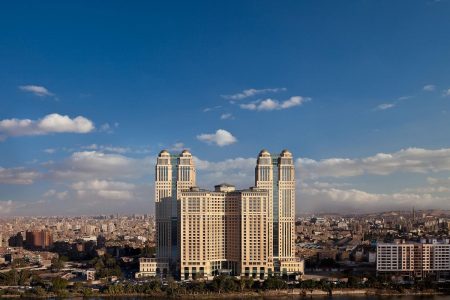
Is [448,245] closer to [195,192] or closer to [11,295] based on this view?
[195,192]

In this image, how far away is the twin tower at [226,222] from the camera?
49.0 ft

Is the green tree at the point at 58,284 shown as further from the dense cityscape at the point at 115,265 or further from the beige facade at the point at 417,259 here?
the beige facade at the point at 417,259

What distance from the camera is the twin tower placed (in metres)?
14.9

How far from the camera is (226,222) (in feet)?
50.9

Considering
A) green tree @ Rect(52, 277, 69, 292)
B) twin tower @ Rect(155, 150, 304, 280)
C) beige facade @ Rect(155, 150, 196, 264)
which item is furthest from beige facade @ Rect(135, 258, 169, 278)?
green tree @ Rect(52, 277, 69, 292)

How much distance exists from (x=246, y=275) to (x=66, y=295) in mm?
4909

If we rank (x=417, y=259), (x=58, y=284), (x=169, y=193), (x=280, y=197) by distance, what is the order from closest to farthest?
(x=58, y=284), (x=417, y=259), (x=280, y=197), (x=169, y=193)

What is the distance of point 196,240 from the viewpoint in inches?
590

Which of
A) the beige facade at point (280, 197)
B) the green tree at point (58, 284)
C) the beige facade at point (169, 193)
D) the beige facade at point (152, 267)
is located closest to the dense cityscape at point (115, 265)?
the green tree at point (58, 284)

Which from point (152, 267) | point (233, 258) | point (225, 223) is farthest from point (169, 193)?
point (233, 258)

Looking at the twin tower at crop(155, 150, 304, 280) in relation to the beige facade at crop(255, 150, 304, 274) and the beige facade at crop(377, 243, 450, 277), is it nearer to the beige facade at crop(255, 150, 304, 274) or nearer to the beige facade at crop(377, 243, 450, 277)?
the beige facade at crop(255, 150, 304, 274)

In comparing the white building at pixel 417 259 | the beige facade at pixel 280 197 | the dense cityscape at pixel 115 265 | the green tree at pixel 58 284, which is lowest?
the dense cityscape at pixel 115 265

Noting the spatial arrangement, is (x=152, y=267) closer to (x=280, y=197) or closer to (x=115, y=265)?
(x=115, y=265)

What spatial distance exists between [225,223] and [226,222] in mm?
42
